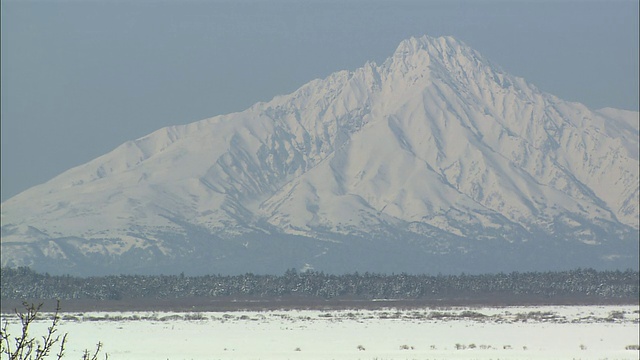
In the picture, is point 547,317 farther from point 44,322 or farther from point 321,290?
point 321,290

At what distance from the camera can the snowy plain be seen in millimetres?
57812

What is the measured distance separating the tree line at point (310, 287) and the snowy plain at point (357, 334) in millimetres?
34626

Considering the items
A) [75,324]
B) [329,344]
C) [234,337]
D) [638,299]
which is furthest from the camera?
[638,299]

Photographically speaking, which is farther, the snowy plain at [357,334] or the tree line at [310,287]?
the tree line at [310,287]

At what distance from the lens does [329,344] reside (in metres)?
64.4

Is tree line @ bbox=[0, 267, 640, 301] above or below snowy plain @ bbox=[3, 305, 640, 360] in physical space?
above

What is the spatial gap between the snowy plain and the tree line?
34626mm

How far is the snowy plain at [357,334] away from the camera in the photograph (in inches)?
2276

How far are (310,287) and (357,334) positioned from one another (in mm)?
73083

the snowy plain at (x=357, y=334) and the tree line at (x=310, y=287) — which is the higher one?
the tree line at (x=310, y=287)

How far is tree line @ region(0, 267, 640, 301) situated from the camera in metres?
138

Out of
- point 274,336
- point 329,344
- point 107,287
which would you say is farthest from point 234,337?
point 107,287

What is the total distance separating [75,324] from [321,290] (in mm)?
59325

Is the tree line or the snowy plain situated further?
the tree line
